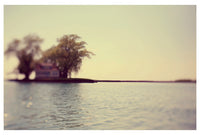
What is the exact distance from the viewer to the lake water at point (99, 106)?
15.9ft

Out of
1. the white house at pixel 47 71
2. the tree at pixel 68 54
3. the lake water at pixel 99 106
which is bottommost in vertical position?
the lake water at pixel 99 106

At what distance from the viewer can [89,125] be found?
489 centimetres

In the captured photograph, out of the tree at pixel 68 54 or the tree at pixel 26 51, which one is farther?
the tree at pixel 26 51

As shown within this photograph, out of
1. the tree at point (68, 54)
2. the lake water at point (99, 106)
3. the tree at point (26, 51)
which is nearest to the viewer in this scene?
the lake water at point (99, 106)

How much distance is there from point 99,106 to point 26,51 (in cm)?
238

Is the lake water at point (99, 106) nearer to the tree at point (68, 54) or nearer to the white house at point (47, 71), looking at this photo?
the white house at point (47, 71)

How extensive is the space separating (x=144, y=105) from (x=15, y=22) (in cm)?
385

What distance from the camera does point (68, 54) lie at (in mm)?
5285

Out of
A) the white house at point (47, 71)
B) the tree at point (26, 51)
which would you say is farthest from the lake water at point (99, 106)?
the tree at point (26, 51)

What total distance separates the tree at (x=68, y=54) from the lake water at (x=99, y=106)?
428mm

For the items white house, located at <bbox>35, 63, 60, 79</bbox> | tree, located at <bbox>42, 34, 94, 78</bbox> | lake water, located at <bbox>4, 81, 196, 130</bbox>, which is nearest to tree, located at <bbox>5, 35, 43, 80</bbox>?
white house, located at <bbox>35, 63, 60, 79</bbox>

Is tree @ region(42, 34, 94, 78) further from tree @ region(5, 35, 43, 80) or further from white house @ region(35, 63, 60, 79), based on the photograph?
tree @ region(5, 35, 43, 80)

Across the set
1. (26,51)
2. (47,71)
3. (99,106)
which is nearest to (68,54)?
(47,71)

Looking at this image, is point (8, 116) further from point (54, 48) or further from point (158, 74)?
point (158, 74)
